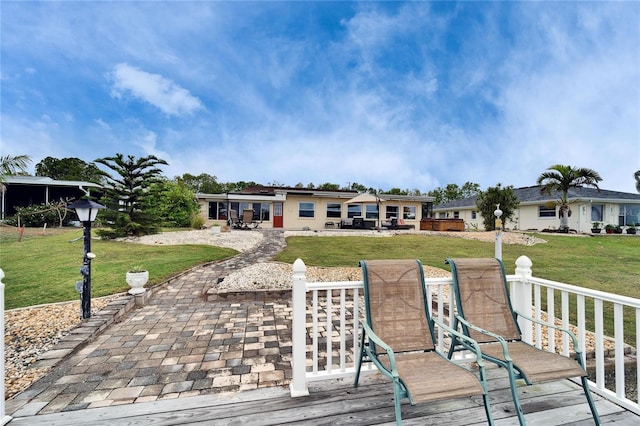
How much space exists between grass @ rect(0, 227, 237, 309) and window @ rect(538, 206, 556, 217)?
22750 millimetres

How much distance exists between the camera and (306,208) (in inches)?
812

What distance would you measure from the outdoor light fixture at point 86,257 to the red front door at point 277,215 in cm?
1583

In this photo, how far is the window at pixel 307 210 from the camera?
806 inches

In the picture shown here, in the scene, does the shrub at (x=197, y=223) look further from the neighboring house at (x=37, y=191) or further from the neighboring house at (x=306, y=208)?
the neighboring house at (x=37, y=191)

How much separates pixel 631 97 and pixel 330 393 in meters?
14.9

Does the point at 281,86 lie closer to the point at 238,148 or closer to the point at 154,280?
the point at 238,148

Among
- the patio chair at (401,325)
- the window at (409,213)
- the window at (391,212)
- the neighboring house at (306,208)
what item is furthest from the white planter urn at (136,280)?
the window at (409,213)

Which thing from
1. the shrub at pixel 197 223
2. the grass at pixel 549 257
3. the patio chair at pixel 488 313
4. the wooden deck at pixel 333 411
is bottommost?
the wooden deck at pixel 333 411

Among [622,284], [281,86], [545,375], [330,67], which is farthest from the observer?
[281,86]

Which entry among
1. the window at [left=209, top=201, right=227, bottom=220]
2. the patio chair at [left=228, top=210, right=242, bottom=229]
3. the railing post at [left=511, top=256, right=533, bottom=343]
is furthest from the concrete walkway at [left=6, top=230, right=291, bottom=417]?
the window at [left=209, top=201, right=227, bottom=220]

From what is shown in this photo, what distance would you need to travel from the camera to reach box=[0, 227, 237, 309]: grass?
17.0ft

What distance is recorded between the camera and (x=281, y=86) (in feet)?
45.1

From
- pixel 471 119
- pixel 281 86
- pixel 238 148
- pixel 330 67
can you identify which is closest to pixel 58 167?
pixel 238 148

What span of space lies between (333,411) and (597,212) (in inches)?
1040
